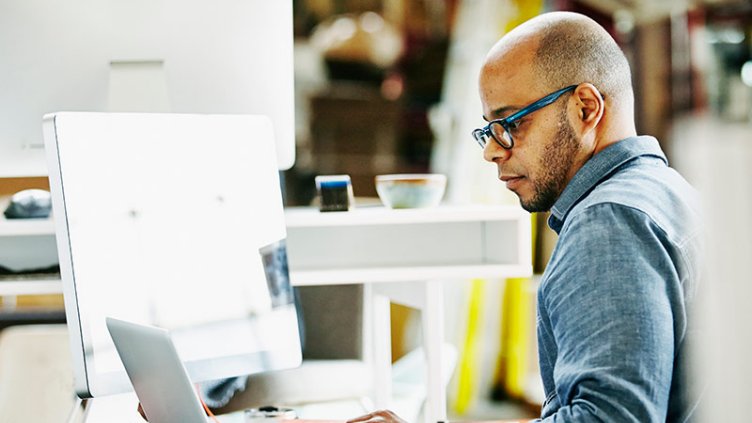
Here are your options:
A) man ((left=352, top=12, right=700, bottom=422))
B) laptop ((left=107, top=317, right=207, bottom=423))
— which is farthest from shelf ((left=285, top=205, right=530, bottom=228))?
laptop ((left=107, top=317, right=207, bottom=423))

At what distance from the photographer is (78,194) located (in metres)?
1.05

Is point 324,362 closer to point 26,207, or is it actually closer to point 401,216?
point 401,216

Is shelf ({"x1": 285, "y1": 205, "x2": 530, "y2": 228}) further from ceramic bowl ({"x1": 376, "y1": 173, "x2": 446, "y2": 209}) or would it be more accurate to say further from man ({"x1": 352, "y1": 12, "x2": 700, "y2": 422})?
man ({"x1": 352, "y1": 12, "x2": 700, "y2": 422})

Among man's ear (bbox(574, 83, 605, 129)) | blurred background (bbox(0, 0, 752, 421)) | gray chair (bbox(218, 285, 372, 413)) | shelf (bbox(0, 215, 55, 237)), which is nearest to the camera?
man's ear (bbox(574, 83, 605, 129))

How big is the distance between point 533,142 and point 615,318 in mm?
343

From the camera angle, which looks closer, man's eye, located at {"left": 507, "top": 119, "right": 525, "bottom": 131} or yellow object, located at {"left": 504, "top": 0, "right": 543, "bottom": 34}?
man's eye, located at {"left": 507, "top": 119, "right": 525, "bottom": 131}

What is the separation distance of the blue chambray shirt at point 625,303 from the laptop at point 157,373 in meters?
0.41

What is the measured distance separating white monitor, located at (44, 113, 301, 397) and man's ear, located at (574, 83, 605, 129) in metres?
0.49

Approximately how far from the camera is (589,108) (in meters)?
1.11

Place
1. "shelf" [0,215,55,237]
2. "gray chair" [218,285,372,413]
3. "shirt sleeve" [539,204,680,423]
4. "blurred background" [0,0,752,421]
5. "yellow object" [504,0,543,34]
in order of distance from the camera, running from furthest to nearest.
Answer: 1. "yellow object" [504,0,543,34]
2. "blurred background" [0,0,752,421]
3. "gray chair" [218,285,372,413]
4. "shelf" [0,215,55,237]
5. "shirt sleeve" [539,204,680,423]

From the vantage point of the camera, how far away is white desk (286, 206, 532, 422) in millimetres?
1459

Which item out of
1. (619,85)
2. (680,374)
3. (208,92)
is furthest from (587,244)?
(208,92)

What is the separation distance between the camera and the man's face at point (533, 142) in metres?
1.11

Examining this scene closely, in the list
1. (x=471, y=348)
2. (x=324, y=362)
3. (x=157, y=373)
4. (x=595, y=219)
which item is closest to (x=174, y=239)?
(x=157, y=373)
